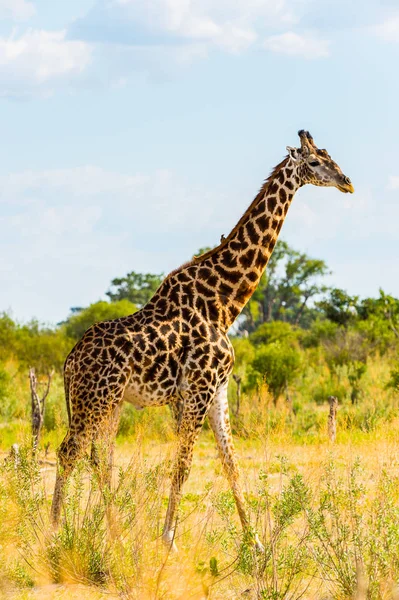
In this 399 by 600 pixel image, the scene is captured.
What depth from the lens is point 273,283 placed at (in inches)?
2028

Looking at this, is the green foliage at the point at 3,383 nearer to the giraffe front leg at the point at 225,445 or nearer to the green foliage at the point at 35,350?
the green foliage at the point at 35,350

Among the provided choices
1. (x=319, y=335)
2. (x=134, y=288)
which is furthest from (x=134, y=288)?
(x=319, y=335)

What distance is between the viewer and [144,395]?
7129 mm

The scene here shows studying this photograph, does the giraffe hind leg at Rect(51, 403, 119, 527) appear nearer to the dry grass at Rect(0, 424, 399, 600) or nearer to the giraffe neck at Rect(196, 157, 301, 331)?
the dry grass at Rect(0, 424, 399, 600)

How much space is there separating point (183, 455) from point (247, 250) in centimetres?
185

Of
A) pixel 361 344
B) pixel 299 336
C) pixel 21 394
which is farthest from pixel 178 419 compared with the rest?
pixel 299 336

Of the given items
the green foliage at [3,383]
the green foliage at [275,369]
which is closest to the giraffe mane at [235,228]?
the green foliage at [3,383]

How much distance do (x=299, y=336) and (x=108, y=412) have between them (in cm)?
2647

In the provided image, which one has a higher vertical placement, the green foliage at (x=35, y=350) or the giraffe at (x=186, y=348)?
the green foliage at (x=35, y=350)

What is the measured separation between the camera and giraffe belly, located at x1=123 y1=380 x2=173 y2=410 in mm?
7078

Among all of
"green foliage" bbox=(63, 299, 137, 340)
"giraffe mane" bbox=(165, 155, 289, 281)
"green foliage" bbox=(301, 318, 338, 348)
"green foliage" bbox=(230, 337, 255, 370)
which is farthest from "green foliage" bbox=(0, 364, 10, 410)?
"green foliage" bbox=(63, 299, 137, 340)

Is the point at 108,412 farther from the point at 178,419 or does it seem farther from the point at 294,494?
the point at 294,494

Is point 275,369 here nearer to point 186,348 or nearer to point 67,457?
point 186,348

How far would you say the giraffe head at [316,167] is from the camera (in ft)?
25.7
